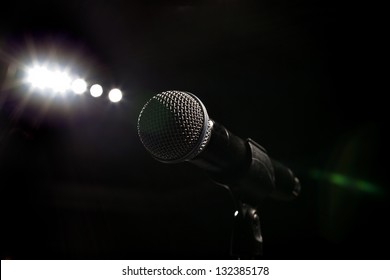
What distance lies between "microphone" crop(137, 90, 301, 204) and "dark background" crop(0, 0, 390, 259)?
5.02 ft

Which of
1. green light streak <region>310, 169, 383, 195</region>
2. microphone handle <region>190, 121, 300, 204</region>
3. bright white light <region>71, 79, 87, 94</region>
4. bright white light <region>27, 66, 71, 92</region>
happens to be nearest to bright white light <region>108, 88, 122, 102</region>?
bright white light <region>71, 79, 87, 94</region>

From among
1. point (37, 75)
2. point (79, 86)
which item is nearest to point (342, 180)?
point (79, 86)

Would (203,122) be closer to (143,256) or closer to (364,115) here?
(364,115)

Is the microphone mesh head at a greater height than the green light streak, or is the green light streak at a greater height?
the green light streak

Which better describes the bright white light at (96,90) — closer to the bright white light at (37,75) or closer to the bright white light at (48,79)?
the bright white light at (48,79)

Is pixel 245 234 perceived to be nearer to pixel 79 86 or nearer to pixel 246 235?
pixel 246 235

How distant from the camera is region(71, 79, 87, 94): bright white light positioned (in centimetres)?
243

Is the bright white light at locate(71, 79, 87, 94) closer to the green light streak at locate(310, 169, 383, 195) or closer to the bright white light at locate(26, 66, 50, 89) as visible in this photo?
the bright white light at locate(26, 66, 50, 89)

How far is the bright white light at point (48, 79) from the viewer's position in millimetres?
2281

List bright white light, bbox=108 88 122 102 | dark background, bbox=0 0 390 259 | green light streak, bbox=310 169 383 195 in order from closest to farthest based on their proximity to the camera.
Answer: dark background, bbox=0 0 390 259
green light streak, bbox=310 169 383 195
bright white light, bbox=108 88 122 102

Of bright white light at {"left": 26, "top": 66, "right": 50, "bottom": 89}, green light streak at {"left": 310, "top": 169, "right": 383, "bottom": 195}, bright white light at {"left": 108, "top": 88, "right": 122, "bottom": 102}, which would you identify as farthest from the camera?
bright white light at {"left": 108, "top": 88, "right": 122, "bottom": 102}

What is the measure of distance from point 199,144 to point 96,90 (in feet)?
6.71

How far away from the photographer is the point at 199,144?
63 cm

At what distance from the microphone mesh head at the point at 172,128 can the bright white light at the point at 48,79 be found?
196cm
